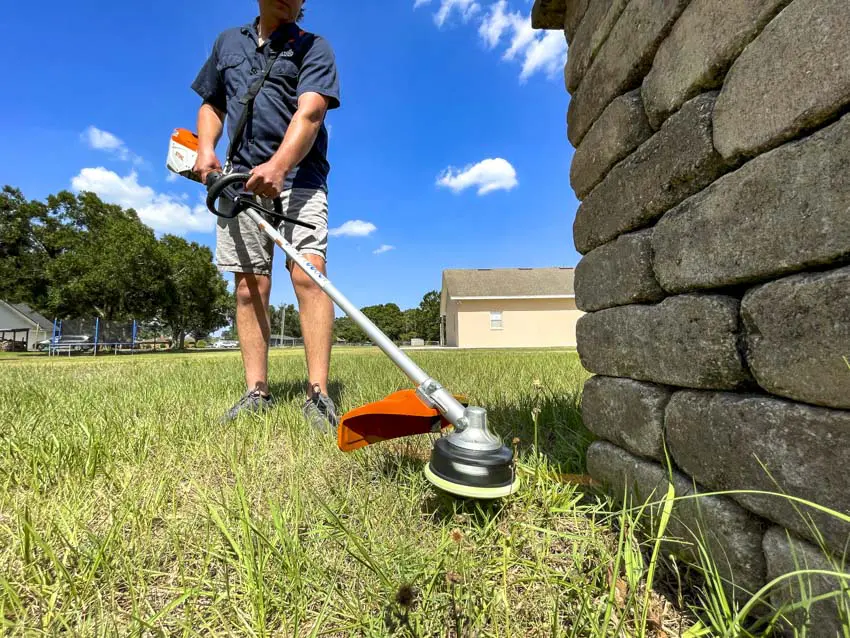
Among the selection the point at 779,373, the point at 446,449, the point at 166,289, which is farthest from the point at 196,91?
the point at 166,289

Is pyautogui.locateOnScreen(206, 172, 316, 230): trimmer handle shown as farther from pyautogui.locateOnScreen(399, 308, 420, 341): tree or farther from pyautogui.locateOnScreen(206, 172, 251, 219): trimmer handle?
pyautogui.locateOnScreen(399, 308, 420, 341): tree

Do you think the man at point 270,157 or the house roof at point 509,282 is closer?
the man at point 270,157

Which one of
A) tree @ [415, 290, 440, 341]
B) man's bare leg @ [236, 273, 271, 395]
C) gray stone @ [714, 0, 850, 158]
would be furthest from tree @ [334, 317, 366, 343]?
gray stone @ [714, 0, 850, 158]

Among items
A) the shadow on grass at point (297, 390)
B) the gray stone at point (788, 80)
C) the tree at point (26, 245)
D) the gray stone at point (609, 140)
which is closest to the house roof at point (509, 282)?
the shadow on grass at point (297, 390)

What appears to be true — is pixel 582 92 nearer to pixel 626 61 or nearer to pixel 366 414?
pixel 626 61

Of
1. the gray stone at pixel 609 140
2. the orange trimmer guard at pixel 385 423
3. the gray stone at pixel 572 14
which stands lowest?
the orange trimmer guard at pixel 385 423

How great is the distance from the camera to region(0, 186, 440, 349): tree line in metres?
23.0

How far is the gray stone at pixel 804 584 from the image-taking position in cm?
62

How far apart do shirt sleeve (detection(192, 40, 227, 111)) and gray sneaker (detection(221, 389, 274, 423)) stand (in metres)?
1.94

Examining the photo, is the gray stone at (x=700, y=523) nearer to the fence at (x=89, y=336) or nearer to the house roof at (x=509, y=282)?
the house roof at (x=509, y=282)

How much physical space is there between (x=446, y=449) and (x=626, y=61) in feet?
3.89

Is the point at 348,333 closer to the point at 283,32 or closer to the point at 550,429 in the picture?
the point at 283,32

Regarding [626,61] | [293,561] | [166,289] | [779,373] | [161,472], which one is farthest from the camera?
[166,289]

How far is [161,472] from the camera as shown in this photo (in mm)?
1438
